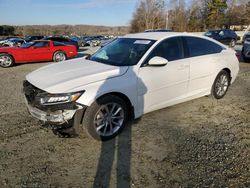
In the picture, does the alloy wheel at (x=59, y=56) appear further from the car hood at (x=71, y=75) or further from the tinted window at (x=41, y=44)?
the car hood at (x=71, y=75)

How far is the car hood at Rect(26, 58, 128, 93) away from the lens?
12.5 feet

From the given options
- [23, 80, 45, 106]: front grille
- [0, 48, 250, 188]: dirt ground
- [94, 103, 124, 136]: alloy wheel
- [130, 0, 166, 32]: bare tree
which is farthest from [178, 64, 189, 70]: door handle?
[130, 0, 166, 32]: bare tree

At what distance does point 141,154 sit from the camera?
3.77 metres

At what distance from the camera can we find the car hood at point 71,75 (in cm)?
382

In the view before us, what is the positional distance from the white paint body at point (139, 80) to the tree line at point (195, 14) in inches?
2049

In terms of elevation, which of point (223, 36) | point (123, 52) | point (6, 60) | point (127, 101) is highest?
point (223, 36)

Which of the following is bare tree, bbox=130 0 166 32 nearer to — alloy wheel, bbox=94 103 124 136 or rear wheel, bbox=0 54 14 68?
rear wheel, bbox=0 54 14 68

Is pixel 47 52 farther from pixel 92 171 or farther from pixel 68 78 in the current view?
pixel 92 171

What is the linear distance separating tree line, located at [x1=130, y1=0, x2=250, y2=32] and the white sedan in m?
52.1

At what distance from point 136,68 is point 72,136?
149 centimetres

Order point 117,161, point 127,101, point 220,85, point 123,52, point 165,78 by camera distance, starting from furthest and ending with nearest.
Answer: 1. point 220,85
2. point 123,52
3. point 165,78
4. point 127,101
5. point 117,161

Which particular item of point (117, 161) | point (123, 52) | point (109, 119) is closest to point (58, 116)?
point (109, 119)

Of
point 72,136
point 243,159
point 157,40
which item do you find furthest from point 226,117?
point 72,136

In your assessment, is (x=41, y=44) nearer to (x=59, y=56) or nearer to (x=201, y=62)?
(x=59, y=56)
